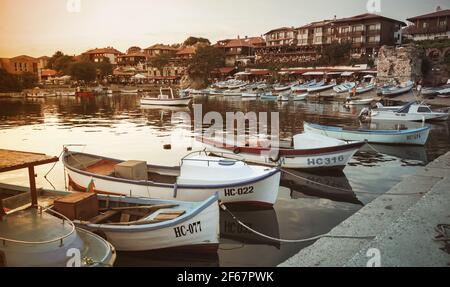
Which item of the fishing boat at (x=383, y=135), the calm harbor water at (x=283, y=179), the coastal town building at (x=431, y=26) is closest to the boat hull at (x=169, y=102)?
the calm harbor water at (x=283, y=179)

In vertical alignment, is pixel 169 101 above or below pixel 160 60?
below

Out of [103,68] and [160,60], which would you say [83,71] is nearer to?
[103,68]

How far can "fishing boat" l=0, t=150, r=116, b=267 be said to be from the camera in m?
5.98

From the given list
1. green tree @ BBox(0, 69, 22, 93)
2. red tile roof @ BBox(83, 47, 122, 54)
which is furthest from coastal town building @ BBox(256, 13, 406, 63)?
green tree @ BBox(0, 69, 22, 93)

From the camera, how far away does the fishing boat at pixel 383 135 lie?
19.9m

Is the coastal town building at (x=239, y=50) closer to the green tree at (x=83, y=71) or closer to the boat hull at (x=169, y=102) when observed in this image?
the green tree at (x=83, y=71)

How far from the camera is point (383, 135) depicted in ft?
66.5

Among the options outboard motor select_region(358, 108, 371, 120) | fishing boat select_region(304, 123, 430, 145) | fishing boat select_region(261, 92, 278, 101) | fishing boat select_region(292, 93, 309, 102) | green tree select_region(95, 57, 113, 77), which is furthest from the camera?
green tree select_region(95, 57, 113, 77)

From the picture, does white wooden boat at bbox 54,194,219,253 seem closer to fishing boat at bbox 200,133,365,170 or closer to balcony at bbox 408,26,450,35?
fishing boat at bbox 200,133,365,170

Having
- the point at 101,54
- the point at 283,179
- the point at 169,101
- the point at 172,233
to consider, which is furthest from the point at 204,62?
the point at 172,233

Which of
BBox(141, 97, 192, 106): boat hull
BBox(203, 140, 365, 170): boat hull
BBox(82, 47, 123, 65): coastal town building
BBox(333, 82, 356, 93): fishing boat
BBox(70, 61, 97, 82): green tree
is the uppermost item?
BBox(82, 47, 123, 65): coastal town building

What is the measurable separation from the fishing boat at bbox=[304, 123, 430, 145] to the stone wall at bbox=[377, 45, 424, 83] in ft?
119

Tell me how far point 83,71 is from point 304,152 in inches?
3230

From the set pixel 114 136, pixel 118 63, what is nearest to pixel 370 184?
pixel 114 136
